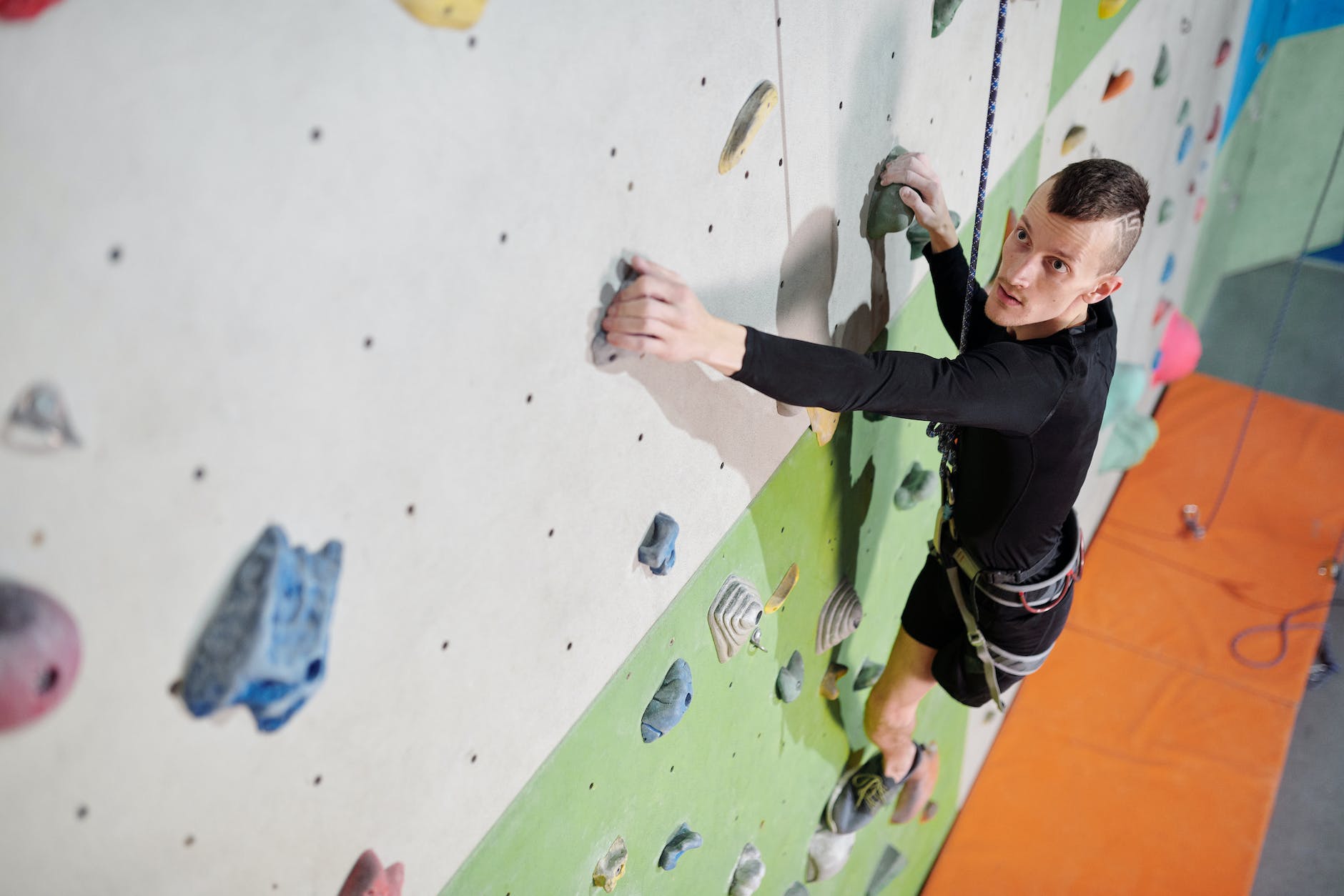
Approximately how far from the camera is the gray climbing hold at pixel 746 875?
6.01 ft

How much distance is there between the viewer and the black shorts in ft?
5.93

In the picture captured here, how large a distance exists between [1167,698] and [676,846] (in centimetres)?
272

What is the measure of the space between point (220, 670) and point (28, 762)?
0.38ft

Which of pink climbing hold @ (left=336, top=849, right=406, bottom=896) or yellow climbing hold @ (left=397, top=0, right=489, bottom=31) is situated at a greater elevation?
yellow climbing hold @ (left=397, top=0, right=489, bottom=31)

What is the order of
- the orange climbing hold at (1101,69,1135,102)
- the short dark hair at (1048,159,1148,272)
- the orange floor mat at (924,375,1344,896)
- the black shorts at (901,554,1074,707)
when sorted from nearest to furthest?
the short dark hair at (1048,159,1148,272)
the black shorts at (901,554,1074,707)
the orange climbing hold at (1101,69,1135,102)
the orange floor mat at (924,375,1344,896)

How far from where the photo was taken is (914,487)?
2.13m

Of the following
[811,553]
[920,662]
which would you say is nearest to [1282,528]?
[920,662]

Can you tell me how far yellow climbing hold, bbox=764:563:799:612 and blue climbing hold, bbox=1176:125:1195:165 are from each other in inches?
99.1

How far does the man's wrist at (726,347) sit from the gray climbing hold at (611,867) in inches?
27.3

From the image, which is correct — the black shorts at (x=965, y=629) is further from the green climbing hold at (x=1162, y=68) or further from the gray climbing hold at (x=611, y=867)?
the green climbing hold at (x=1162, y=68)

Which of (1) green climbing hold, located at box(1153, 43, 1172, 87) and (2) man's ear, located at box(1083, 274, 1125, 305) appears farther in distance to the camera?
(1) green climbing hold, located at box(1153, 43, 1172, 87)

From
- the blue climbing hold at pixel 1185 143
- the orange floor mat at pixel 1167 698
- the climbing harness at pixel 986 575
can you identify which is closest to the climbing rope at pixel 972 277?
the climbing harness at pixel 986 575

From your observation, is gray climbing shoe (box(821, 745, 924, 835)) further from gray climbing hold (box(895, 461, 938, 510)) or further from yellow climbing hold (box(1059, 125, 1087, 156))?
yellow climbing hold (box(1059, 125, 1087, 156))

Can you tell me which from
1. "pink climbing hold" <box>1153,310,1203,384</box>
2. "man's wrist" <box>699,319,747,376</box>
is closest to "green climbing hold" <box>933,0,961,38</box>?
"man's wrist" <box>699,319,747,376</box>
